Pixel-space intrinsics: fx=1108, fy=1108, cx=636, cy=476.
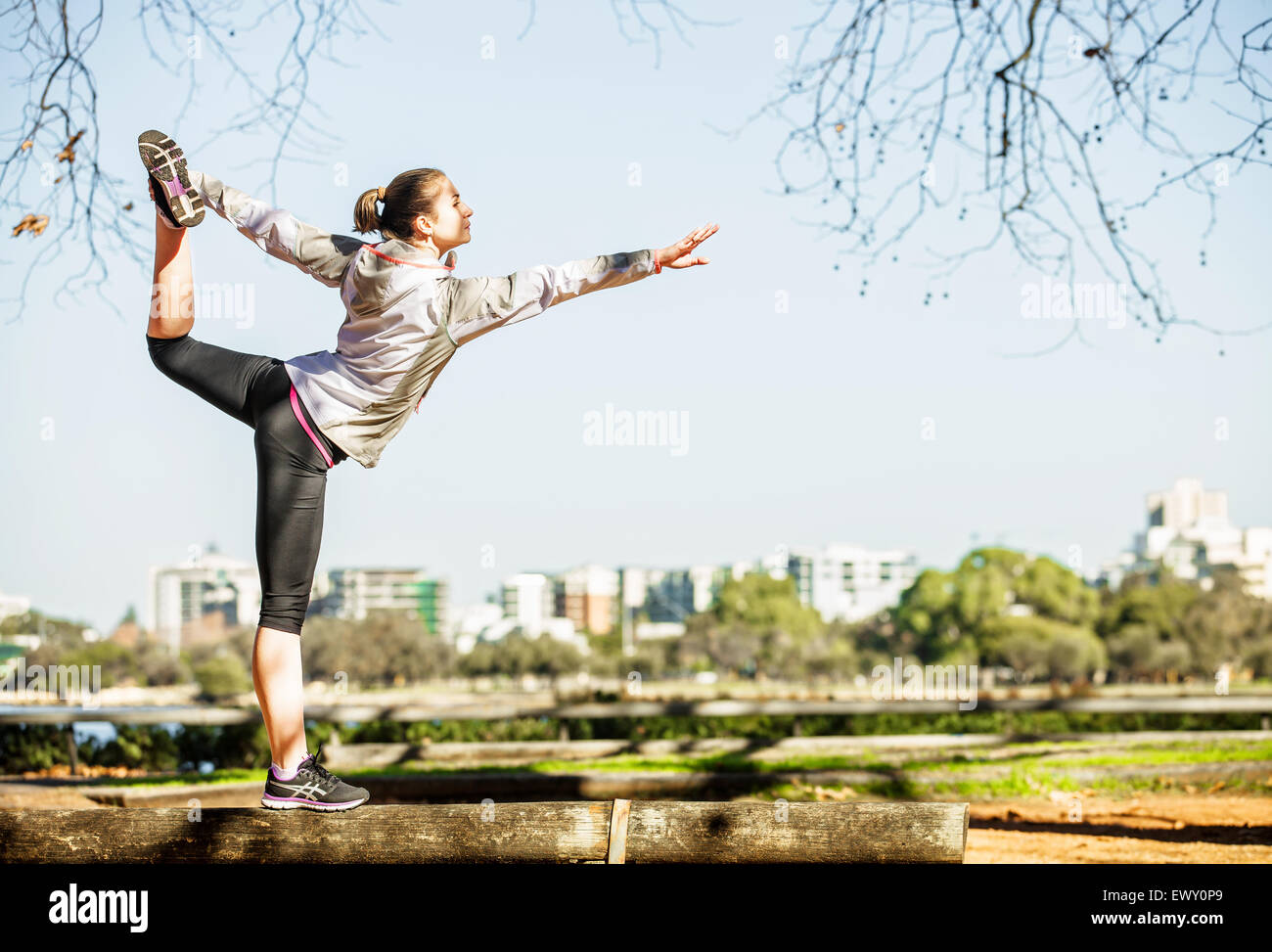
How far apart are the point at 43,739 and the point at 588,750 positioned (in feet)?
19.2

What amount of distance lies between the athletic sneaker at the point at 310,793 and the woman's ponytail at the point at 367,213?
198 centimetres

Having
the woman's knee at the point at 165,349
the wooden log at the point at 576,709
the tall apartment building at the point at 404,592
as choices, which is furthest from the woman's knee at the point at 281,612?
the tall apartment building at the point at 404,592

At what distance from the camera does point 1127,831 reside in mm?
7500

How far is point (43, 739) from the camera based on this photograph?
11750 mm

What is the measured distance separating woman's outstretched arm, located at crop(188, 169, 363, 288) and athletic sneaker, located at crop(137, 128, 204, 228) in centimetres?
5

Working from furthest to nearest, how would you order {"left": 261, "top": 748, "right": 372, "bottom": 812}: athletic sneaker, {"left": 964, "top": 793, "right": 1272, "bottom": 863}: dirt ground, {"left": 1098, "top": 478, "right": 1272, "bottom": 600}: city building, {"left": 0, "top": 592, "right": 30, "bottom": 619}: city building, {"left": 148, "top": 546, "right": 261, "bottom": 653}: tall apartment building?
{"left": 1098, "top": 478, "right": 1272, "bottom": 600}: city building
{"left": 148, "top": 546, "right": 261, "bottom": 653}: tall apartment building
{"left": 0, "top": 592, "right": 30, "bottom": 619}: city building
{"left": 964, "top": 793, "right": 1272, "bottom": 863}: dirt ground
{"left": 261, "top": 748, "right": 372, "bottom": 812}: athletic sneaker

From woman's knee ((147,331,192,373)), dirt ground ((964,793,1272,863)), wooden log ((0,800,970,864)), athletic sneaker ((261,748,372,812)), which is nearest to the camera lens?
wooden log ((0,800,970,864))

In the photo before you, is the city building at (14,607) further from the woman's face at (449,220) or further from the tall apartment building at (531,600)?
the tall apartment building at (531,600)

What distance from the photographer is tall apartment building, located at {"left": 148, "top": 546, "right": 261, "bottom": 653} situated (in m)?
127

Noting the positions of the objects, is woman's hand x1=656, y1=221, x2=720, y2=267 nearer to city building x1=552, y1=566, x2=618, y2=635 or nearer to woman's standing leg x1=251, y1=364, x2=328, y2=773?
woman's standing leg x1=251, y1=364, x2=328, y2=773

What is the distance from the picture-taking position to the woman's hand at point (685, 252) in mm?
3932

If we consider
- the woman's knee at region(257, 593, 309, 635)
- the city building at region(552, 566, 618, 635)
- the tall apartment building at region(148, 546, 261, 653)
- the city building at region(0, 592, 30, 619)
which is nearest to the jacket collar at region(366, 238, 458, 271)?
the woman's knee at region(257, 593, 309, 635)
